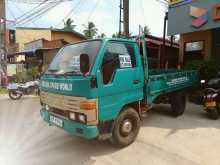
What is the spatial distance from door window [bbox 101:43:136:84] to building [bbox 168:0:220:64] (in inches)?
219

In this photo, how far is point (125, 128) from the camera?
5250 millimetres

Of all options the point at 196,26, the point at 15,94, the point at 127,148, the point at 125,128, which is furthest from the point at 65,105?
the point at 15,94

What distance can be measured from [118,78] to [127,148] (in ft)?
4.79

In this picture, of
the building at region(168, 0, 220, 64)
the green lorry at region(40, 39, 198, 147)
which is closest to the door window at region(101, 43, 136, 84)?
the green lorry at region(40, 39, 198, 147)

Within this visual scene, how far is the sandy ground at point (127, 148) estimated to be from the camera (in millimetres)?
4703

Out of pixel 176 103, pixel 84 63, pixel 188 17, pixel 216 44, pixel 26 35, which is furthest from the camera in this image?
pixel 26 35

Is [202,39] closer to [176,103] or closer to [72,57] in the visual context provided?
[176,103]

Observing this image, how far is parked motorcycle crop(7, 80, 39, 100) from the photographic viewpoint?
40.8 ft

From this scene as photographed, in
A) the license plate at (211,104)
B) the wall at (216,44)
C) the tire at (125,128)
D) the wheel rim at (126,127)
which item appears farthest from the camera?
the wall at (216,44)

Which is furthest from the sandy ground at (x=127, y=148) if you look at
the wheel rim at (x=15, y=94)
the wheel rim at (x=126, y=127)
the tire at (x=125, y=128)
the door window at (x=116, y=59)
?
the wheel rim at (x=15, y=94)

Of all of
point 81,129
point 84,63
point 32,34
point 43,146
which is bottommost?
point 43,146

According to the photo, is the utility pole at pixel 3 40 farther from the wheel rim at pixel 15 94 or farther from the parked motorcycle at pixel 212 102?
the parked motorcycle at pixel 212 102

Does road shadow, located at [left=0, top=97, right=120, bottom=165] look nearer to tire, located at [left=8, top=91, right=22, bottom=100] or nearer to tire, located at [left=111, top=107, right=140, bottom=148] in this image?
tire, located at [left=111, top=107, right=140, bottom=148]

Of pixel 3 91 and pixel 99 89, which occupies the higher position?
pixel 99 89
